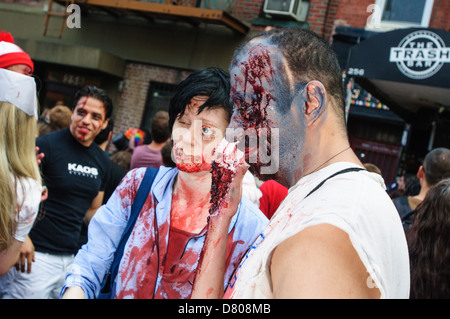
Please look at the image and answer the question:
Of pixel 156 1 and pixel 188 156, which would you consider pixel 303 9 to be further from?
pixel 188 156

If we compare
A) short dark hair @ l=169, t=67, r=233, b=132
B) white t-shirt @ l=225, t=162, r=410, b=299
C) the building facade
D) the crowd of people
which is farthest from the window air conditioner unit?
white t-shirt @ l=225, t=162, r=410, b=299

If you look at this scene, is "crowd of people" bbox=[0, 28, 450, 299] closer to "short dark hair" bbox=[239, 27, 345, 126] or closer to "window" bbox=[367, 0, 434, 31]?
"short dark hair" bbox=[239, 27, 345, 126]

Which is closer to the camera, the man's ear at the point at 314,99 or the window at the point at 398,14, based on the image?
the man's ear at the point at 314,99

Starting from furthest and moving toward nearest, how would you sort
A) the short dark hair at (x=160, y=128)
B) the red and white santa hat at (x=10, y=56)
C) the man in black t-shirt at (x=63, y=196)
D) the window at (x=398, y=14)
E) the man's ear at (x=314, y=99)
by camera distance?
the window at (x=398, y=14) → the short dark hair at (x=160, y=128) → the man in black t-shirt at (x=63, y=196) → the red and white santa hat at (x=10, y=56) → the man's ear at (x=314, y=99)

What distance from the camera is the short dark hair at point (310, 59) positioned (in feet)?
3.80

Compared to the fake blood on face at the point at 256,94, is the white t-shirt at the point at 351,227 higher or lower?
lower

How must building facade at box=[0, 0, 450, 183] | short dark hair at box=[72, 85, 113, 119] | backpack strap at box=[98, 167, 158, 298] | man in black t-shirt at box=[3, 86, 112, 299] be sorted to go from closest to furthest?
1. backpack strap at box=[98, 167, 158, 298]
2. man in black t-shirt at box=[3, 86, 112, 299]
3. short dark hair at box=[72, 85, 113, 119]
4. building facade at box=[0, 0, 450, 183]

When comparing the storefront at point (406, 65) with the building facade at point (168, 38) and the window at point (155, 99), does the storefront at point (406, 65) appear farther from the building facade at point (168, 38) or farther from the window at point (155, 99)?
the window at point (155, 99)

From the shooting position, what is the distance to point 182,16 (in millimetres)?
9992

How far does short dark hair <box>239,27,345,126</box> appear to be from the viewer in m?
1.16

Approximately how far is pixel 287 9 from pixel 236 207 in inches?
354

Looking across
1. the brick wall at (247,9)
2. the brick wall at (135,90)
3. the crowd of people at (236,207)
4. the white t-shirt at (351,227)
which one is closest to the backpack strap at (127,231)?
the crowd of people at (236,207)

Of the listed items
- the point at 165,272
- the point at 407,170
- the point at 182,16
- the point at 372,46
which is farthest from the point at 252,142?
the point at 182,16

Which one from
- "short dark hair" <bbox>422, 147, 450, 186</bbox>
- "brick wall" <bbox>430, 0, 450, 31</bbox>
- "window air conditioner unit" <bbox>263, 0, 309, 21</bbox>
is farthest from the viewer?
"window air conditioner unit" <bbox>263, 0, 309, 21</bbox>
